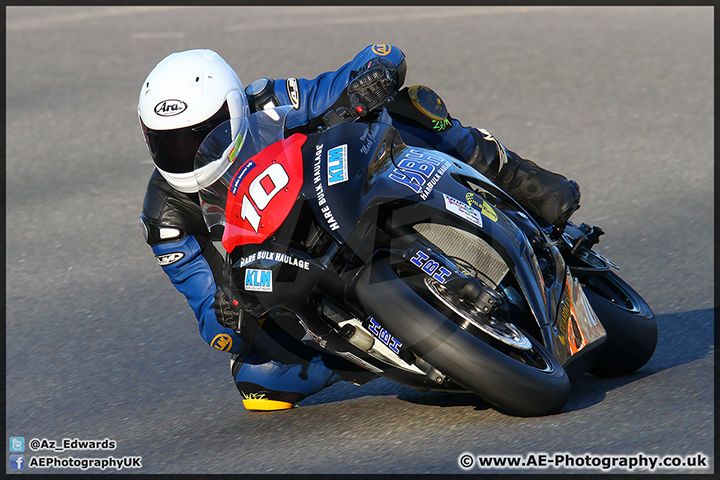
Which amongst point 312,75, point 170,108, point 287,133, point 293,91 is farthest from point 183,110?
point 312,75

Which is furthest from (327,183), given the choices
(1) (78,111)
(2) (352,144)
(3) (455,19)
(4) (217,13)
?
(4) (217,13)

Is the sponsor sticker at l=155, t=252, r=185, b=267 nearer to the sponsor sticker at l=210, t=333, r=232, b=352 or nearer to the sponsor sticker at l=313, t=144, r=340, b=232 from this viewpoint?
the sponsor sticker at l=210, t=333, r=232, b=352

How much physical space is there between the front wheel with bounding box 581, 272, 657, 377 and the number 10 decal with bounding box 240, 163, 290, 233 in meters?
1.49

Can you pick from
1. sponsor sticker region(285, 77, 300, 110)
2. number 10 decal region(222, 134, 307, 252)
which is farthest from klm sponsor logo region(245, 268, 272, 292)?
sponsor sticker region(285, 77, 300, 110)

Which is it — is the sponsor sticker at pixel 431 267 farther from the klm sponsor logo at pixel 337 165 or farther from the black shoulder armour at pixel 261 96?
the black shoulder armour at pixel 261 96

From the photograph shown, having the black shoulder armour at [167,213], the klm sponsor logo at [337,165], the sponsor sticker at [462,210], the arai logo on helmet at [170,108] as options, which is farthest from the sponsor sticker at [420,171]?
the black shoulder armour at [167,213]

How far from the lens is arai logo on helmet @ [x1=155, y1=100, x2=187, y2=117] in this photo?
3760 mm

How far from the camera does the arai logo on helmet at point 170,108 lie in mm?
3760

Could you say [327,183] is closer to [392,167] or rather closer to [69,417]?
[392,167]

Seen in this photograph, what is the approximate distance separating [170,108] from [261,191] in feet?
2.40

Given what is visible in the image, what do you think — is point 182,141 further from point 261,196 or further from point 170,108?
point 261,196

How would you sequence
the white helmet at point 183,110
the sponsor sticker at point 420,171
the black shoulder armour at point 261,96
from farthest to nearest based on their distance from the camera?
the black shoulder armour at point 261,96 → the white helmet at point 183,110 → the sponsor sticker at point 420,171

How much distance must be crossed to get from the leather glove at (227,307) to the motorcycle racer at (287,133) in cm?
2

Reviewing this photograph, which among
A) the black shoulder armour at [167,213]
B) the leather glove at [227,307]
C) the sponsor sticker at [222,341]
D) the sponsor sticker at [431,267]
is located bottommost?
the sponsor sticker at [222,341]
